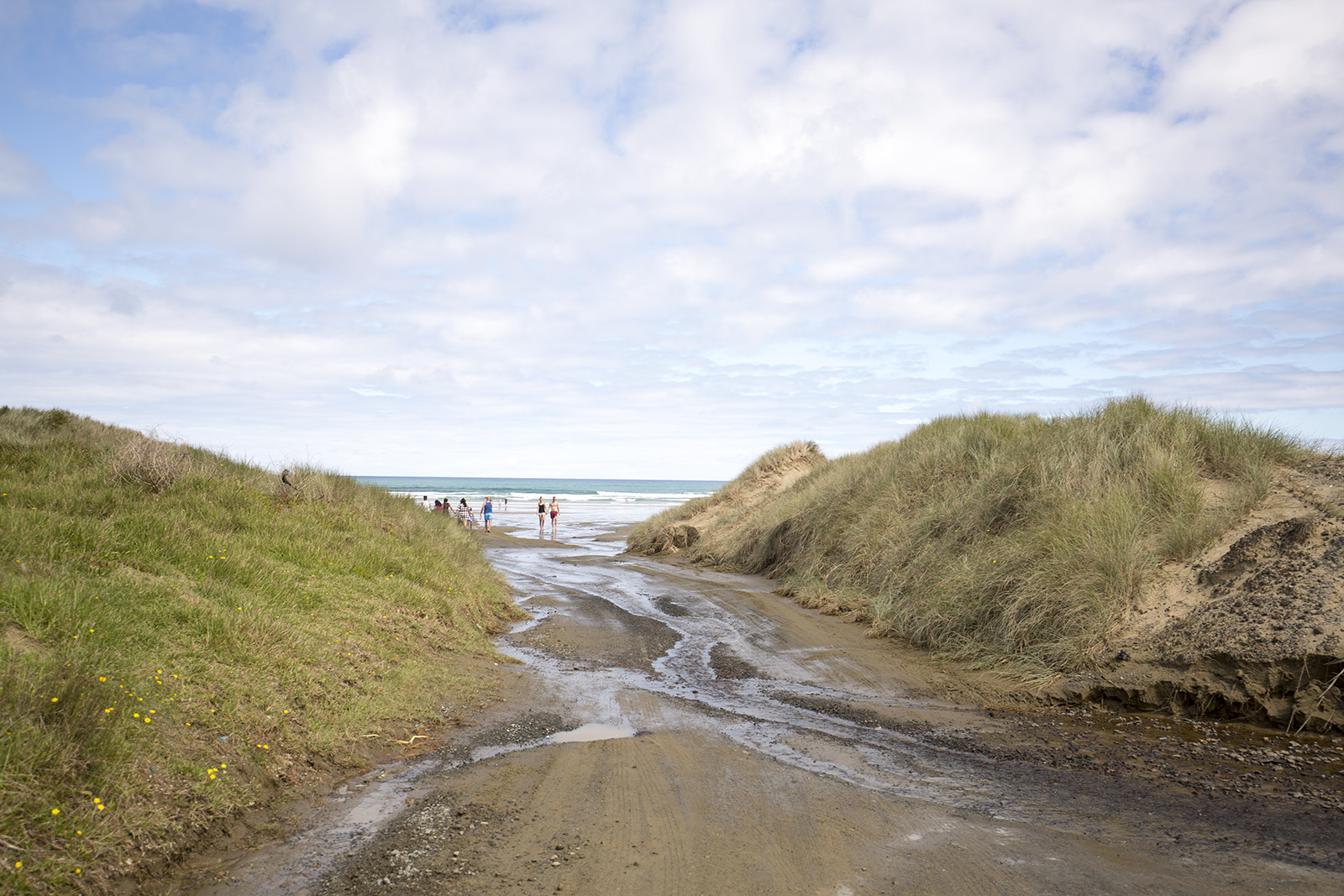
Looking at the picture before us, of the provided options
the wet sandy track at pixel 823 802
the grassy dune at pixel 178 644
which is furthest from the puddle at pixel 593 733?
the grassy dune at pixel 178 644

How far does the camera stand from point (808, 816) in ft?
14.7

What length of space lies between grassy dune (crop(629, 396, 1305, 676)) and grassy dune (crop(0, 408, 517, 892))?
20.5 feet

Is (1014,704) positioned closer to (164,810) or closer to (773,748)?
(773,748)

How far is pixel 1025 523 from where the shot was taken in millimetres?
10609

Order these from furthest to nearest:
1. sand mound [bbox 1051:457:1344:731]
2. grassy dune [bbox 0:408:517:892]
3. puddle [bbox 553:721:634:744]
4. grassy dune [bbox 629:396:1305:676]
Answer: grassy dune [bbox 629:396:1305:676] → sand mound [bbox 1051:457:1344:731] → puddle [bbox 553:721:634:744] → grassy dune [bbox 0:408:517:892]

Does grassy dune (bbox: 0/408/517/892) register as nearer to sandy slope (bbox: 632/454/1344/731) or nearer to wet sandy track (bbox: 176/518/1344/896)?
wet sandy track (bbox: 176/518/1344/896)

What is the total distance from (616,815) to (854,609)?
8.13 metres

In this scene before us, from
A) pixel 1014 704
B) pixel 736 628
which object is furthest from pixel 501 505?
pixel 1014 704

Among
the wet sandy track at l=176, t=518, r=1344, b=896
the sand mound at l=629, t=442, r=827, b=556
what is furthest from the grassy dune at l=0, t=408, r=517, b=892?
the sand mound at l=629, t=442, r=827, b=556

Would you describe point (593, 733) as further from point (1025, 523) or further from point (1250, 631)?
point (1025, 523)

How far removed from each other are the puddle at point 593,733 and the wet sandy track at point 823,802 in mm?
108

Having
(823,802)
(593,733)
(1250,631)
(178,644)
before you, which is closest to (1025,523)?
(1250,631)

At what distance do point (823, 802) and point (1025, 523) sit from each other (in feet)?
24.3

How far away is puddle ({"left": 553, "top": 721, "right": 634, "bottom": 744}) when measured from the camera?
602cm
